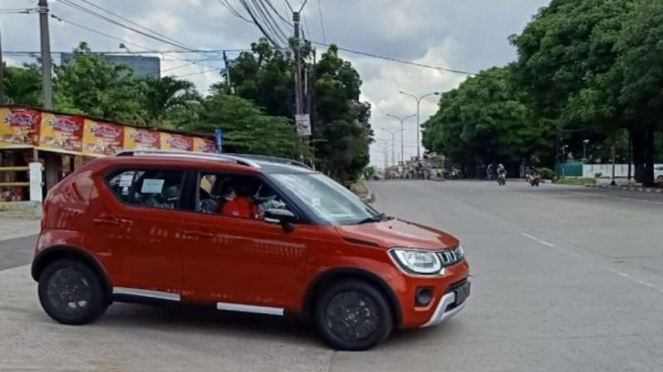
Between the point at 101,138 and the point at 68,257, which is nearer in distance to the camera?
the point at 68,257

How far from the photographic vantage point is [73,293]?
23.0 feet

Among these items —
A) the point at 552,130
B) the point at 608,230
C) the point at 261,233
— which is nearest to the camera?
the point at 261,233

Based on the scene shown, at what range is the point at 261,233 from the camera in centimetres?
637

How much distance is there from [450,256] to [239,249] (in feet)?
6.40

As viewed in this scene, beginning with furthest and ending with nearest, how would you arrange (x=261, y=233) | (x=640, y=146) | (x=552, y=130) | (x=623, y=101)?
1. (x=552, y=130)
2. (x=640, y=146)
3. (x=623, y=101)
4. (x=261, y=233)

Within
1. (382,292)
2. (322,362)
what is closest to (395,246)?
(382,292)

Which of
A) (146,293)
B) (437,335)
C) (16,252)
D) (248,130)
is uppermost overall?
(248,130)

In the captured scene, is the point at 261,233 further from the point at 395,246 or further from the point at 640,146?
the point at 640,146

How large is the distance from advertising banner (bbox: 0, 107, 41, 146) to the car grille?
1615cm

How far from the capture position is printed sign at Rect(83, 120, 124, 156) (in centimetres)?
2130

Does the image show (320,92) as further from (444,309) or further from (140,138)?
(444,309)

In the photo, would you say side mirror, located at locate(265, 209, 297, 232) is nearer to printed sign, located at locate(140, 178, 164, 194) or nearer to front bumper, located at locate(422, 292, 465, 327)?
printed sign, located at locate(140, 178, 164, 194)

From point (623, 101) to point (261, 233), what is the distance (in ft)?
90.4

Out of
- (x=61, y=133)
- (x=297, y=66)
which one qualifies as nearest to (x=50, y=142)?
(x=61, y=133)
